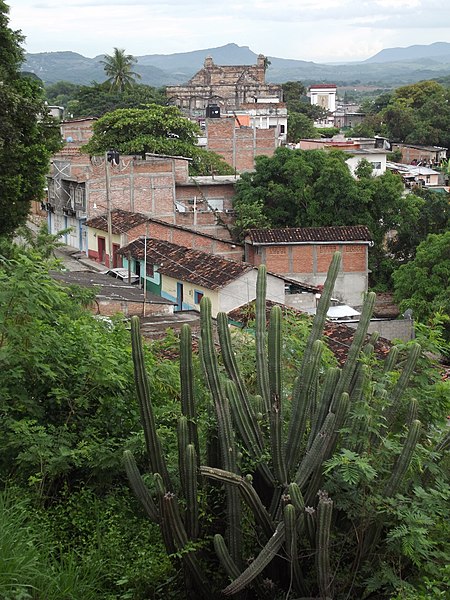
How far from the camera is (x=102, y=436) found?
30.0ft

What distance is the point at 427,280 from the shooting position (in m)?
26.7

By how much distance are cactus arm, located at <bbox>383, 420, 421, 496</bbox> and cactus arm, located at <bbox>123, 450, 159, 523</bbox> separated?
6.25ft

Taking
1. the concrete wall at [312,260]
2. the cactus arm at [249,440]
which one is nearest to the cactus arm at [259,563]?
the cactus arm at [249,440]

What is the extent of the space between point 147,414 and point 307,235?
22142mm

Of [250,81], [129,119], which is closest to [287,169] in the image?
[129,119]

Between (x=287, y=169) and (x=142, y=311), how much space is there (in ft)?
49.9

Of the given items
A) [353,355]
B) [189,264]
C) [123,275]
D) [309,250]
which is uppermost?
[353,355]

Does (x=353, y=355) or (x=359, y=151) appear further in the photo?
(x=359, y=151)

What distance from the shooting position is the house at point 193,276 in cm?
2375

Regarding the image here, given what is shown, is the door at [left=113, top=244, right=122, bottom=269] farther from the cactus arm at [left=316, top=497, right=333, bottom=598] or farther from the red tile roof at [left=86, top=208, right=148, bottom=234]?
the cactus arm at [left=316, top=497, right=333, bottom=598]

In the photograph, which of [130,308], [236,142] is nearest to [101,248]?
[130,308]

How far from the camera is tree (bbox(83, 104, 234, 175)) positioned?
42781 mm

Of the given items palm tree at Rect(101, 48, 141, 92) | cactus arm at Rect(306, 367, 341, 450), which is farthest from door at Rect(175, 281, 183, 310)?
palm tree at Rect(101, 48, 141, 92)

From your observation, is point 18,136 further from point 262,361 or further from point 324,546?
point 324,546
